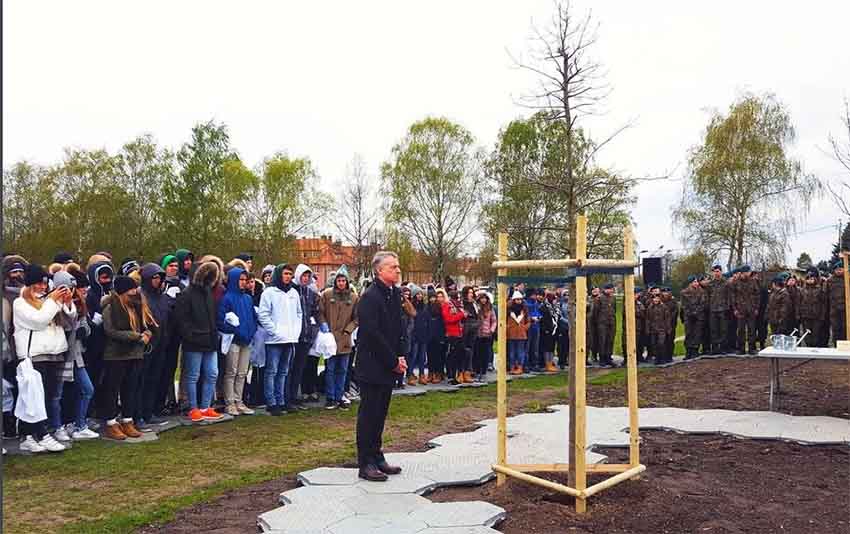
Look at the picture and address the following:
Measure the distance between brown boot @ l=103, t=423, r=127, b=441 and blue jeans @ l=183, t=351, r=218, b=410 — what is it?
1002mm

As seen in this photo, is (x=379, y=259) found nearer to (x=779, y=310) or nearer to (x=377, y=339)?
(x=377, y=339)

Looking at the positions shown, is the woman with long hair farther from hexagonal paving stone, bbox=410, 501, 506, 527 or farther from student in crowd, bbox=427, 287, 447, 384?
student in crowd, bbox=427, 287, 447, 384

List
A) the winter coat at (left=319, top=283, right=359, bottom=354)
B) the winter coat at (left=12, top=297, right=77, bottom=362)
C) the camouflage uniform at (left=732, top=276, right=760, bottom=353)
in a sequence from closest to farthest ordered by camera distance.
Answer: the winter coat at (left=12, top=297, right=77, bottom=362)
the winter coat at (left=319, top=283, right=359, bottom=354)
the camouflage uniform at (left=732, top=276, right=760, bottom=353)

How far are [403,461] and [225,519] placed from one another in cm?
193

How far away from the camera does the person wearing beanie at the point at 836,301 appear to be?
46.6ft

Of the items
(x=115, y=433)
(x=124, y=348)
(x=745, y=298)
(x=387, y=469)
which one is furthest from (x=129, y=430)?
(x=745, y=298)

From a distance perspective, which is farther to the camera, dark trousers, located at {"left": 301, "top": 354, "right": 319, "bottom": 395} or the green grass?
dark trousers, located at {"left": 301, "top": 354, "right": 319, "bottom": 395}

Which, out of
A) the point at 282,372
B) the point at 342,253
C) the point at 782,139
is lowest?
the point at 282,372

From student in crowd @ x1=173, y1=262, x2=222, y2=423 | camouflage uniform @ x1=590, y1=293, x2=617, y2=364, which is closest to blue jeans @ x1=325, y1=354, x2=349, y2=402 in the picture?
student in crowd @ x1=173, y1=262, x2=222, y2=423

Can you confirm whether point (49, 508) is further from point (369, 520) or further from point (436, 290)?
point (436, 290)

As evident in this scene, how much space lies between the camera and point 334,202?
45.7 metres

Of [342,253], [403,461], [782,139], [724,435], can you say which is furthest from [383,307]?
[342,253]

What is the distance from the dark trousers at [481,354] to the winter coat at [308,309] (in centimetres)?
431

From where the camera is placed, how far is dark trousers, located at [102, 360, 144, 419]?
7566 millimetres
